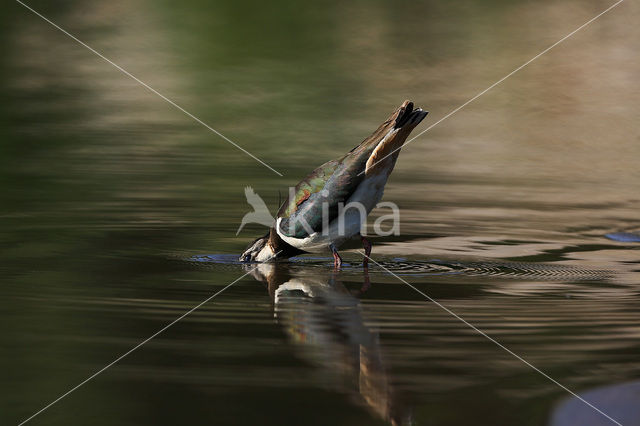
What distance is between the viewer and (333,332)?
22.5 feet

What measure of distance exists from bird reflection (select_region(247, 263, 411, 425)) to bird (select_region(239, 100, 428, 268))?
0.64 ft

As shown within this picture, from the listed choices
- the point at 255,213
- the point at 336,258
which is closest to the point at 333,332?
the point at 336,258

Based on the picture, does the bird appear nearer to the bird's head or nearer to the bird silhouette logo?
the bird's head

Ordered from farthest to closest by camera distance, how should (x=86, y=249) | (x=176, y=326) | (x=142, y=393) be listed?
(x=86, y=249) → (x=176, y=326) → (x=142, y=393)

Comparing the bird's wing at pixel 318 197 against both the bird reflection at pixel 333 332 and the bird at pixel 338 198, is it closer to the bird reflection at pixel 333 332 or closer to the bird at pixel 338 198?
the bird at pixel 338 198

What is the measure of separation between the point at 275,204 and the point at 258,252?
269cm

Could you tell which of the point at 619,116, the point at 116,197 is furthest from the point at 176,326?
the point at 619,116

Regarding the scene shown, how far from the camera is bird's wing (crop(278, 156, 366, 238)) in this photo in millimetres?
8453

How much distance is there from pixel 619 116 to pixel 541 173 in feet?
15.5

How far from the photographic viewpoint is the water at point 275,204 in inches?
228

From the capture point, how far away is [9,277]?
26.8 ft

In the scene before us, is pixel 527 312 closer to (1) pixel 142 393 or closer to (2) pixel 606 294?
(2) pixel 606 294

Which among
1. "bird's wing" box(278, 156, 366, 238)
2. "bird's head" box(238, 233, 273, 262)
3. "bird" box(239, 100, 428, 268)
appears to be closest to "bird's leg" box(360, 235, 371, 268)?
"bird" box(239, 100, 428, 268)

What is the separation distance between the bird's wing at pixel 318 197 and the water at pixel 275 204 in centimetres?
38
